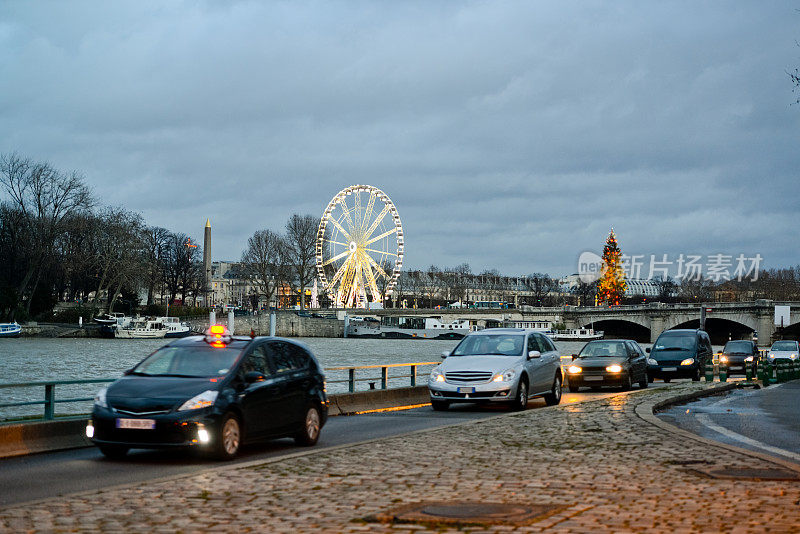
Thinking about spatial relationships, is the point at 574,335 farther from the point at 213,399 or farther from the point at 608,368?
the point at 213,399

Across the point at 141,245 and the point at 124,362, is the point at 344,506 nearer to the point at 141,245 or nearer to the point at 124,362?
the point at 124,362

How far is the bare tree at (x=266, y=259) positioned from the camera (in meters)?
133

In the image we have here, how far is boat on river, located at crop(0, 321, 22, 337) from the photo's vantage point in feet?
315

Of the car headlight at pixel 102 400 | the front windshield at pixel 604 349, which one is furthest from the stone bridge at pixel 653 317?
the car headlight at pixel 102 400

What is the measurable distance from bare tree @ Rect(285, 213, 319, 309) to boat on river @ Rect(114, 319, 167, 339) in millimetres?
21677

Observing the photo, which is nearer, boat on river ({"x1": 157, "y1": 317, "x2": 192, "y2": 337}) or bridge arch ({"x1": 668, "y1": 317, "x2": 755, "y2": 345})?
boat on river ({"x1": 157, "y1": 317, "x2": 192, "y2": 337})

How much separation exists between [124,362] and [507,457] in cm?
5363

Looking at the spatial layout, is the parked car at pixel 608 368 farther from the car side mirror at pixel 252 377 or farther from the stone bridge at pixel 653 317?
the stone bridge at pixel 653 317

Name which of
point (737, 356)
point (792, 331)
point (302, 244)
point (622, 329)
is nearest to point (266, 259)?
point (302, 244)

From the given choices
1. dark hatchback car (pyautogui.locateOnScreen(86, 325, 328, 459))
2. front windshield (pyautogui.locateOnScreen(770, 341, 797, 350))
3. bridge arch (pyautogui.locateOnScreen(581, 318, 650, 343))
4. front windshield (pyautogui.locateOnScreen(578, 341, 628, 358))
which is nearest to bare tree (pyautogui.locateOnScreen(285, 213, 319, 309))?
bridge arch (pyautogui.locateOnScreen(581, 318, 650, 343))

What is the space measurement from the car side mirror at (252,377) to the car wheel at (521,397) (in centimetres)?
876

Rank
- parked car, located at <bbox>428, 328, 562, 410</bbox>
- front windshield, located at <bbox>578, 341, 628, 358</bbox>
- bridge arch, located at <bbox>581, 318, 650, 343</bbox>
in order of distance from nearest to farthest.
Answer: parked car, located at <bbox>428, 328, 562, 410</bbox>, front windshield, located at <bbox>578, 341, 628, 358</bbox>, bridge arch, located at <bbox>581, 318, 650, 343</bbox>

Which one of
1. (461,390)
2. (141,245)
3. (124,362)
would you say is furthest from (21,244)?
(461,390)

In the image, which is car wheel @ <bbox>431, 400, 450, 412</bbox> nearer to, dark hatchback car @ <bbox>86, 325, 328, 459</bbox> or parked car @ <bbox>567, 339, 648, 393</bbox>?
dark hatchback car @ <bbox>86, 325, 328, 459</bbox>
